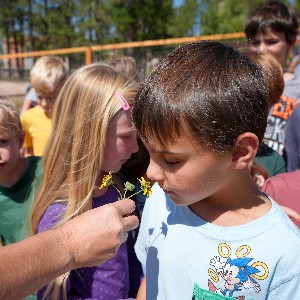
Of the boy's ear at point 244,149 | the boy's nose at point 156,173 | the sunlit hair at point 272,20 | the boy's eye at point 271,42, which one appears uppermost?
the sunlit hair at point 272,20

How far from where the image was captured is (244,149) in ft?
4.08

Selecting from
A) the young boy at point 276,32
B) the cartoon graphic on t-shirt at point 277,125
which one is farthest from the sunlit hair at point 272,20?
the cartoon graphic on t-shirt at point 277,125

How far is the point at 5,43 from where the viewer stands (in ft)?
108

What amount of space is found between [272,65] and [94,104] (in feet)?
3.88

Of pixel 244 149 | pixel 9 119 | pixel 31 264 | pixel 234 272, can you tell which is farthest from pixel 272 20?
pixel 31 264

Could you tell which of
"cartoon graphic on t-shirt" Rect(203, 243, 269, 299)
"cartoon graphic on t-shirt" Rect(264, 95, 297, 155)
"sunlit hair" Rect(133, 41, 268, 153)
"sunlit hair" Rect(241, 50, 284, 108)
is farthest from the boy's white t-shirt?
"cartoon graphic on t-shirt" Rect(264, 95, 297, 155)

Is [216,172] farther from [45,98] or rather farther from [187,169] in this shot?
[45,98]

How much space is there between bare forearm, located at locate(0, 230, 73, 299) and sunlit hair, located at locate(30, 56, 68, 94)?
9.12 feet

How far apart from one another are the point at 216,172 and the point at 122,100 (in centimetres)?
77

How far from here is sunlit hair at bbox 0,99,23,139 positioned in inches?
92.6

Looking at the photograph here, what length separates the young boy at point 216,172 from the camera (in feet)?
3.85

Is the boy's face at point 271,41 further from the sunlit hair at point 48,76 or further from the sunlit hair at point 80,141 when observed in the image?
the sunlit hair at point 80,141

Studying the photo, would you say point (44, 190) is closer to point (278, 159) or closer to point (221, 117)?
point (221, 117)

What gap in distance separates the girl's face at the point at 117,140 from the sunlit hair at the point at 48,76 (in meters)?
2.05
